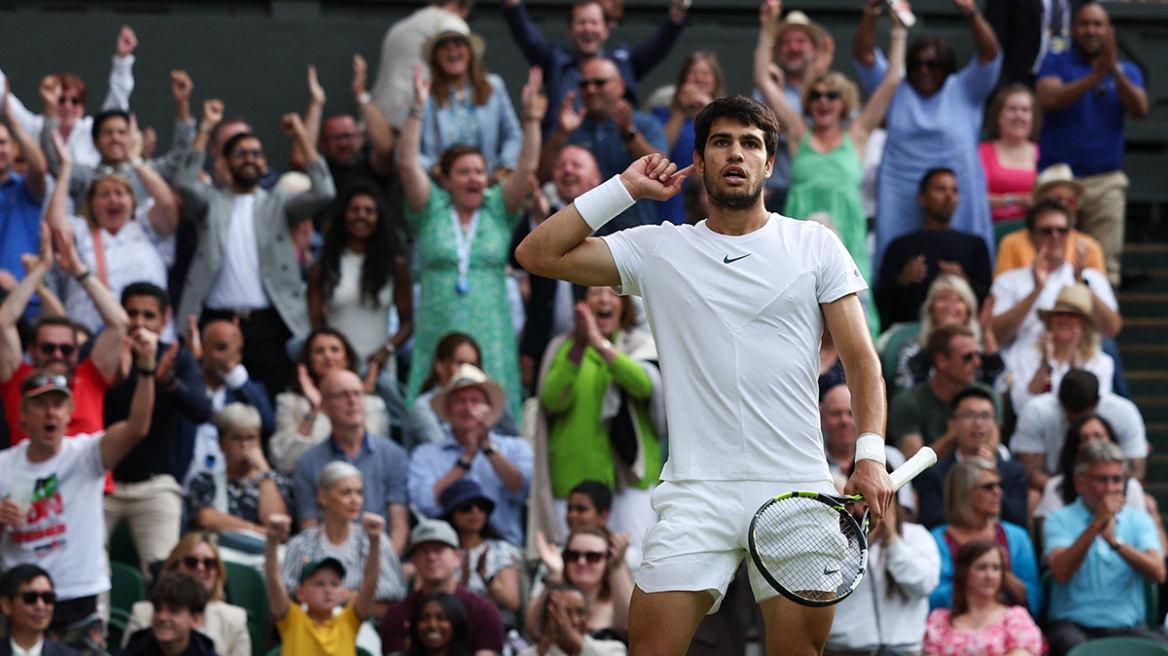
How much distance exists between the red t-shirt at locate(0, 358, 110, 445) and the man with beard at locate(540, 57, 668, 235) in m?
3.35

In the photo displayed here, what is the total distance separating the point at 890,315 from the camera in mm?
11234

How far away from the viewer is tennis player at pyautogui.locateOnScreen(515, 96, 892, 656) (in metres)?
4.89

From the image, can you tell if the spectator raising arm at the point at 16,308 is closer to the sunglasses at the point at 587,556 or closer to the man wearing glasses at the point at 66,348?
the man wearing glasses at the point at 66,348

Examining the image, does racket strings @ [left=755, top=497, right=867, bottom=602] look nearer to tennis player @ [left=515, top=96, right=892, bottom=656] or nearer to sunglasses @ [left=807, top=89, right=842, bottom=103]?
tennis player @ [left=515, top=96, right=892, bottom=656]

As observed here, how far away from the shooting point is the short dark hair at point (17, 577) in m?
8.00

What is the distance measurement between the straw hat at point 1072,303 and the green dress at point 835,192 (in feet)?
3.65

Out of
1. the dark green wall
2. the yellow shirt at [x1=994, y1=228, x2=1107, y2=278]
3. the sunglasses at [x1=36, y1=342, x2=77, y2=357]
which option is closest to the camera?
the sunglasses at [x1=36, y1=342, x2=77, y2=357]

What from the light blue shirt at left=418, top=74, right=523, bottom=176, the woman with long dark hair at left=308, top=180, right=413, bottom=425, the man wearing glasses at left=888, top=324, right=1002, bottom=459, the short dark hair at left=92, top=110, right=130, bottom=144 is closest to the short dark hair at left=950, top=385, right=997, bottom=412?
the man wearing glasses at left=888, top=324, right=1002, bottom=459

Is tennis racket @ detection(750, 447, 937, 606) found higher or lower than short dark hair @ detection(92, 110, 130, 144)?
lower

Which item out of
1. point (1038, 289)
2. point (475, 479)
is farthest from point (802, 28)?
point (475, 479)

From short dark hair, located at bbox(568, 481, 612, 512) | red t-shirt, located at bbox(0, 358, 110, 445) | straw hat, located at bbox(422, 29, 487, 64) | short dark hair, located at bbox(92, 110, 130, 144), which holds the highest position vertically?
straw hat, located at bbox(422, 29, 487, 64)

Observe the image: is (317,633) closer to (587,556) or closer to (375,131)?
(587,556)

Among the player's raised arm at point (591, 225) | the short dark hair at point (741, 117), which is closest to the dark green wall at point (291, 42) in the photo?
the player's raised arm at point (591, 225)

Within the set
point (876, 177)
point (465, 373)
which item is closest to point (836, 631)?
point (465, 373)
